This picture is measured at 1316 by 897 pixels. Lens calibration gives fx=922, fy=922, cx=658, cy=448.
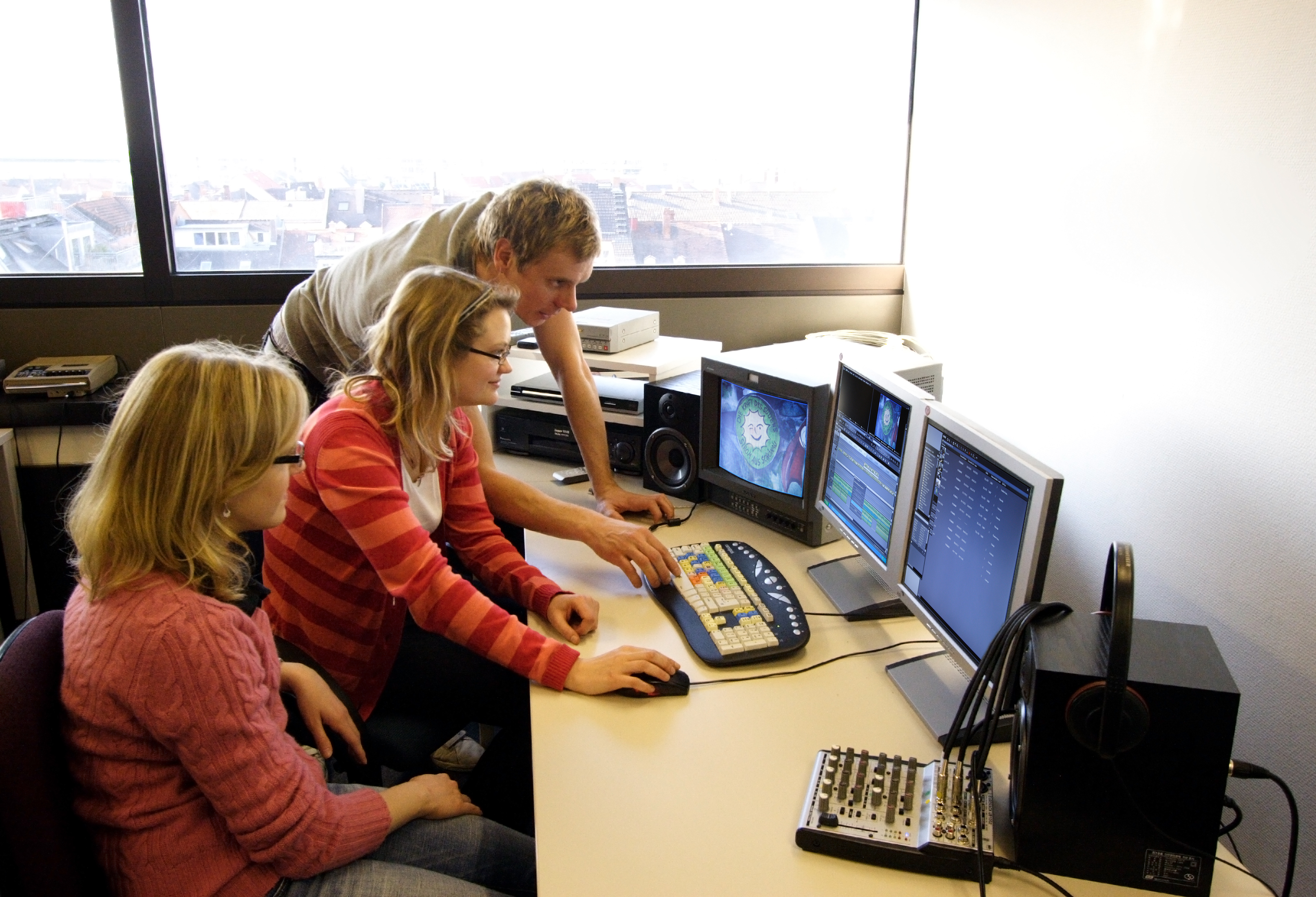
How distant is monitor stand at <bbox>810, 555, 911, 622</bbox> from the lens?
155 cm

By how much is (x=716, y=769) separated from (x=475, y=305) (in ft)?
2.69

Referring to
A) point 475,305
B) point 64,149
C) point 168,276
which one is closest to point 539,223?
point 475,305

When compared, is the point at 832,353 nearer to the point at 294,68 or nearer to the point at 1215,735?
the point at 1215,735

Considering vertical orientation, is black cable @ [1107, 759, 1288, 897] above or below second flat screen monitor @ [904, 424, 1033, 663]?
below

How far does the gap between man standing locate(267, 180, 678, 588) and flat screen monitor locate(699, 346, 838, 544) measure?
0.52 ft

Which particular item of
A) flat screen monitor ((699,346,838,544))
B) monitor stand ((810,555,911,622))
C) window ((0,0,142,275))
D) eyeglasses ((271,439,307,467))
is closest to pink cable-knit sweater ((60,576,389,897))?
eyeglasses ((271,439,307,467))

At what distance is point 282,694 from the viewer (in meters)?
1.37

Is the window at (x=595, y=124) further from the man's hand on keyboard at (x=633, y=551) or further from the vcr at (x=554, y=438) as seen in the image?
the man's hand on keyboard at (x=633, y=551)

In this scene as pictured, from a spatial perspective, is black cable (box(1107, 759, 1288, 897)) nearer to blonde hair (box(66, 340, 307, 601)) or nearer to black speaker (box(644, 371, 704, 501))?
blonde hair (box(66, 340, 307, 601))

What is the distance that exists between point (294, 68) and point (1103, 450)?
8.06 feet

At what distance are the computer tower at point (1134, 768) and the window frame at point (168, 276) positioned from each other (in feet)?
6.85

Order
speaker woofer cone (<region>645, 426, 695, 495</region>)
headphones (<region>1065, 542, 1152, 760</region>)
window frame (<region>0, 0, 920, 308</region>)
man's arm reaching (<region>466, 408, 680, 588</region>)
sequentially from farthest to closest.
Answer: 1. window frame (<region>0, 0, 920, 308</region>)
2. speaker woofer cone (<region>645, 426, 695, 495</region>)
3. man's arm reaching (<region>466, 408, 680, 588</region>)
4. headphones (<region>1065, 542, 1152, 760</region>)

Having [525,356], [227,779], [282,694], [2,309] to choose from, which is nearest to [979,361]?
[525,356]

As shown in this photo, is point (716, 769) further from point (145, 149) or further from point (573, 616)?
point (145, 149)
